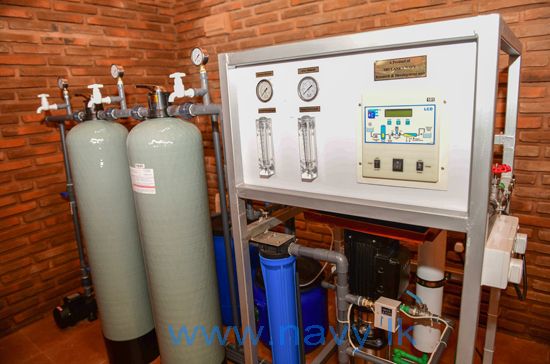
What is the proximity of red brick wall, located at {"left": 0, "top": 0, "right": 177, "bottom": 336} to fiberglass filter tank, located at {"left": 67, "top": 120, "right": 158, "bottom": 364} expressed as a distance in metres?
0.73

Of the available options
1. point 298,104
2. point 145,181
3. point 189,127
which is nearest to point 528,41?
point 298,104

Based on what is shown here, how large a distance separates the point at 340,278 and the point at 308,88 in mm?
634

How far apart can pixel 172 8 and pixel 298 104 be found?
2.38 meters

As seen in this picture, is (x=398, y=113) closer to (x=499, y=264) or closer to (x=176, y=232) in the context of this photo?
(x=499, y=264)

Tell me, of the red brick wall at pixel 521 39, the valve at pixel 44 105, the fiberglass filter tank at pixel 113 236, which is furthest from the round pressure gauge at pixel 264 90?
the valve at pixel 44 105

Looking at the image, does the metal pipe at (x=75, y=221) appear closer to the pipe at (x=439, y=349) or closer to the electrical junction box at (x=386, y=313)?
the electrical junction box at (x=386, y=313)

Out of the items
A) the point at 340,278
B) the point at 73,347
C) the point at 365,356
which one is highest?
the point at 340,278

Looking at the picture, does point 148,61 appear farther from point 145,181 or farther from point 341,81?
point 341,81

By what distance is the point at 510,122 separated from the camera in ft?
4.88

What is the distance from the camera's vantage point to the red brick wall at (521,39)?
1.67 meters

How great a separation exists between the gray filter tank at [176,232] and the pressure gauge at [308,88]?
58cm

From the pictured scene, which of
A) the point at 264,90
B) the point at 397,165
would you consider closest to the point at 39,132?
the point at 264,90

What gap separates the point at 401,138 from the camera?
100 cm

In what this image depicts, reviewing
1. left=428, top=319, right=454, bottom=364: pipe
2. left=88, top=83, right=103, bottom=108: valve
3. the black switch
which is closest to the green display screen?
the black switch
